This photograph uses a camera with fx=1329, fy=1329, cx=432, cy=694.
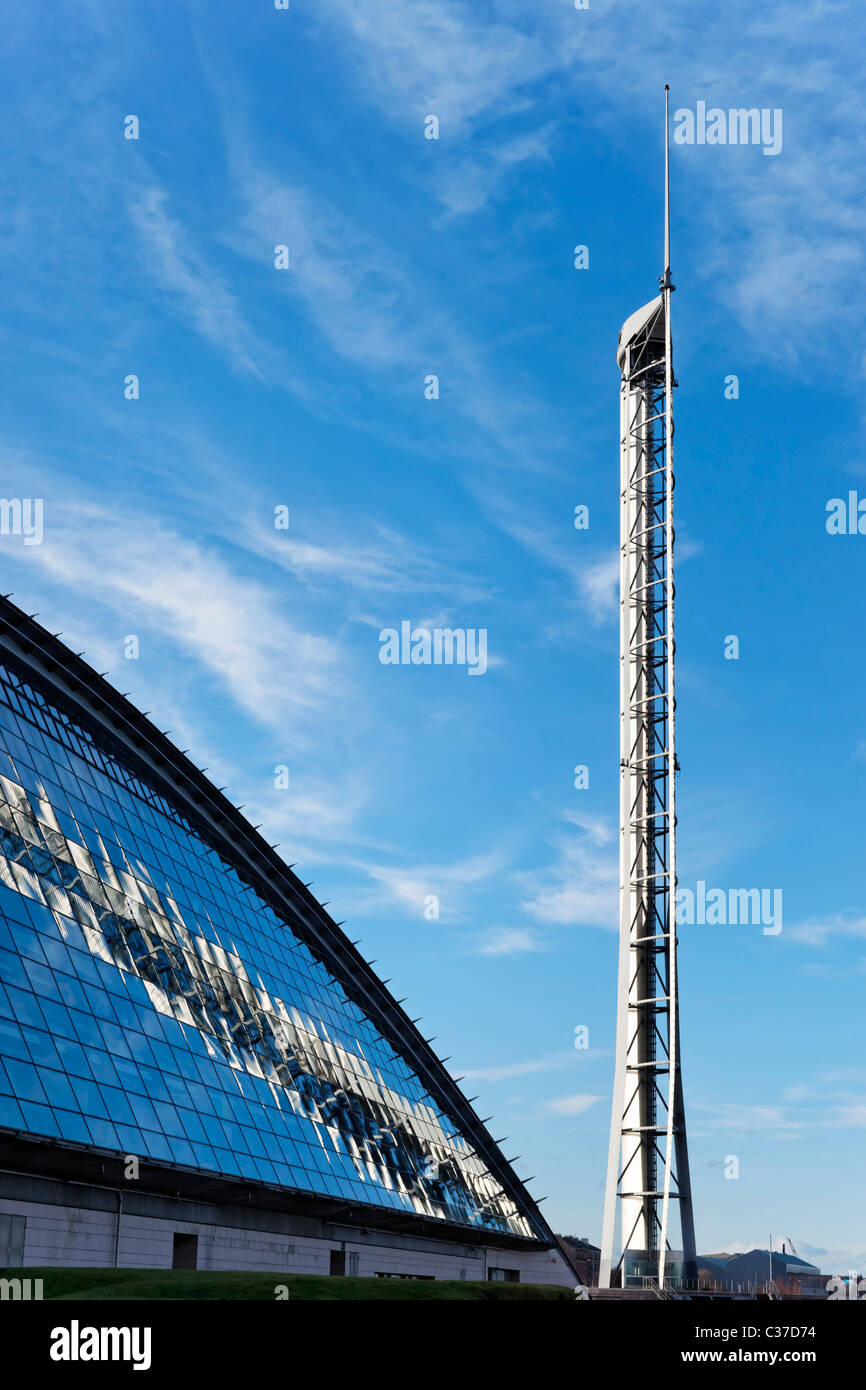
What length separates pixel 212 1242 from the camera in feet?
130

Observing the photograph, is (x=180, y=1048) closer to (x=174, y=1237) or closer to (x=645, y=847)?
(x=174, y=1237)

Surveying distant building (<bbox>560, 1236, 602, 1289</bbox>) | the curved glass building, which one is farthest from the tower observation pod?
distant building (<bbox>560, 1236, 602, 1289</bbox>)

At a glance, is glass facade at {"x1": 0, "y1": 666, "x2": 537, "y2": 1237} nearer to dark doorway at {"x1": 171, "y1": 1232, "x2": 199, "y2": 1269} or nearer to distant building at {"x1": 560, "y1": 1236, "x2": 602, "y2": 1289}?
dark doorway at {"x1": 171, "y1": 1232, "x2": 199, "y2": 1269}

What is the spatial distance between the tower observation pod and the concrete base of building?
34.3ft

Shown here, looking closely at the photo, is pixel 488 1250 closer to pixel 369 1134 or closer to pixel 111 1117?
pixel 369 1134

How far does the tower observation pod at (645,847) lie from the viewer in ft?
208

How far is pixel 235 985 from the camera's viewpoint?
5062cm

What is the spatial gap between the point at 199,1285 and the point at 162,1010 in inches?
640

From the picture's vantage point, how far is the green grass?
24514mm

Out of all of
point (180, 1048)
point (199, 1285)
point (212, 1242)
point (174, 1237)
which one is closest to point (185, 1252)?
point (174, 1237)

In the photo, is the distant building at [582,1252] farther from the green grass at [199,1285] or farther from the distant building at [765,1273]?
the green grass at [199,1285]

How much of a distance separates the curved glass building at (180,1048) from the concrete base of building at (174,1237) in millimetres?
81
